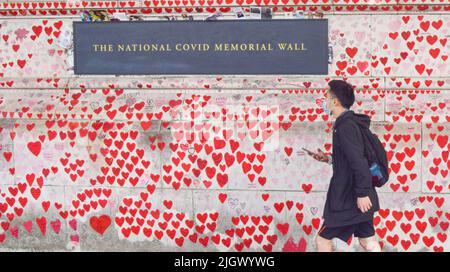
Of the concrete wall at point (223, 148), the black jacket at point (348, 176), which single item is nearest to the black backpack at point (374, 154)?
the black jacket at point (348, 176)

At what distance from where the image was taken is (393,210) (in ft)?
23.7

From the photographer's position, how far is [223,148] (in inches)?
293

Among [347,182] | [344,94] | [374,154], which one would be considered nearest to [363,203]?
[347,182]

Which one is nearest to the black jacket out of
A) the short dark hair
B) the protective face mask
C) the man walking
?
the man walking

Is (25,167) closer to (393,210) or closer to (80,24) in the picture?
(80,24)

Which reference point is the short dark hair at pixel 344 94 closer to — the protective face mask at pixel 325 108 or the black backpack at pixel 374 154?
the black backpack at pixel 374 154

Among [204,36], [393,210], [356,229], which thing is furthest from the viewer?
[204,36]

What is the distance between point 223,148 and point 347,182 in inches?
80.2

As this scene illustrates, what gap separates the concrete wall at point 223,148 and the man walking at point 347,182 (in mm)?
1208

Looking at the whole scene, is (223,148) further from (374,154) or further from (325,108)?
(374,154)

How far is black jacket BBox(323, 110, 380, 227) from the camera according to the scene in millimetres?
5648

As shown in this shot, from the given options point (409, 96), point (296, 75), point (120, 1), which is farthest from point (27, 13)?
point (409, 96)

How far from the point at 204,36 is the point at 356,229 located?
3203 millimetres

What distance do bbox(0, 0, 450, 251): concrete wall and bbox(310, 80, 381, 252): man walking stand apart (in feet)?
3.96
